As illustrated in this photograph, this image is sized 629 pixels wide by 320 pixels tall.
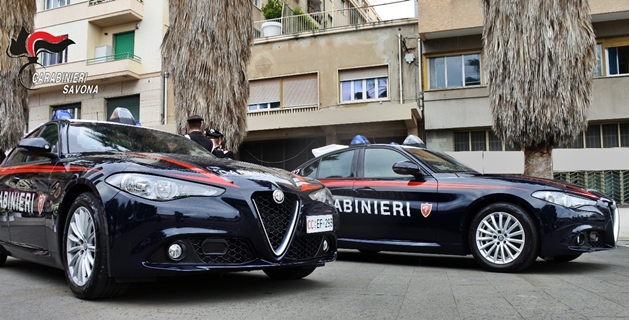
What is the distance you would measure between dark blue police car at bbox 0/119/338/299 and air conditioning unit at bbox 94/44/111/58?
2024 centimetres

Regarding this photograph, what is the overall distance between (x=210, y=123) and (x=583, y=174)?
32.8 feet

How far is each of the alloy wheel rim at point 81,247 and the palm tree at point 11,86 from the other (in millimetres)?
10778

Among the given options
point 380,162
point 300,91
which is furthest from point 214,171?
point 300,91

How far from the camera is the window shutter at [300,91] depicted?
762 inches

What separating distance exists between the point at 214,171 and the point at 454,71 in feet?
49.8

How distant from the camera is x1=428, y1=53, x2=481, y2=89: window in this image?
17.7m

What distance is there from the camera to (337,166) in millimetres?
7113

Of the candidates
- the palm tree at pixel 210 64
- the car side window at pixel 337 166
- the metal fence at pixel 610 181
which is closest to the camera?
the car side window at pixel 337 166

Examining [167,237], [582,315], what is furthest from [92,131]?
[582,315]

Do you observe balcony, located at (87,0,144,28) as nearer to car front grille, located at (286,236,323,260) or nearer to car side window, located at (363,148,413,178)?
car side window, located at (363,148,413,178)

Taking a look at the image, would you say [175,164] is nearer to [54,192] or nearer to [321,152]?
[54,192]

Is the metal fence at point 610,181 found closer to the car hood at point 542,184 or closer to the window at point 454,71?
the window at point 454,71

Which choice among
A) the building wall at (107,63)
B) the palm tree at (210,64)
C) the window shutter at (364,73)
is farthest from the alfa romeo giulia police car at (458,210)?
the building wall at (107,63)

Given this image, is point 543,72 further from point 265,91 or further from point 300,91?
point 265,91
